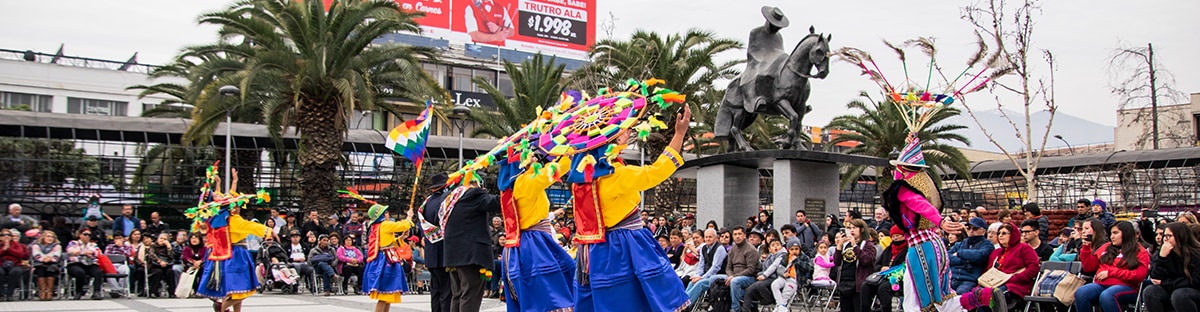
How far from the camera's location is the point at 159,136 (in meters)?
27.6

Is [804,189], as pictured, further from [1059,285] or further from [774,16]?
[1059,285]

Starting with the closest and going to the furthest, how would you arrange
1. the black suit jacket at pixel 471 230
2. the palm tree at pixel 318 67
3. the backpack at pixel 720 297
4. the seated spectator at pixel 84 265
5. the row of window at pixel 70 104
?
1. the black suit jacket at pixel 471 230
2. the backpack at pixel 720 297
3. the seated spectator at pixel 84 265
4. the palm tree at pixel 318 67
5. the row of window at pixel 70 104

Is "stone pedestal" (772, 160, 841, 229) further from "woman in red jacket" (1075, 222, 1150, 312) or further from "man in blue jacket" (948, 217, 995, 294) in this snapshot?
"woman in red jacket" (1075, 222, 1150, 312)

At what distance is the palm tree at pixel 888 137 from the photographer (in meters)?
32.2

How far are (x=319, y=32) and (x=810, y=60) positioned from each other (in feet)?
37.0

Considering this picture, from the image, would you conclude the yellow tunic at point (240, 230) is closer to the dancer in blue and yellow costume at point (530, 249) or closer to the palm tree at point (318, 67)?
the dancer in blue and yellow costume at point (530, 249)

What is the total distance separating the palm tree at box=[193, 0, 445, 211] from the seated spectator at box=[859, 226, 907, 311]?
1408 cm

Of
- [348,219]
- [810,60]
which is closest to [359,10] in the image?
[348,219]

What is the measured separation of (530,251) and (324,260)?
11.9m

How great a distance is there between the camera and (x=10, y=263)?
17.0 meters

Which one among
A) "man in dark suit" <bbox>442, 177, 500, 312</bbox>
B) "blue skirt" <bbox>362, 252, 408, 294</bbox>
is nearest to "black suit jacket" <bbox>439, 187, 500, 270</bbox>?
"man in dark suit" <bbox>442, 177, 500, 312</bbox>

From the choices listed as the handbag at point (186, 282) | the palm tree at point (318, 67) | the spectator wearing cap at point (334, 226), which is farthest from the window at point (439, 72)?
the handbag at point (186, 282)

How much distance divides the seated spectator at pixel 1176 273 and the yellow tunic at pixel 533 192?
17.9 ft

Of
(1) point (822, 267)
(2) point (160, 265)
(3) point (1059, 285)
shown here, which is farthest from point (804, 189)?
(2) point (160, 265)
